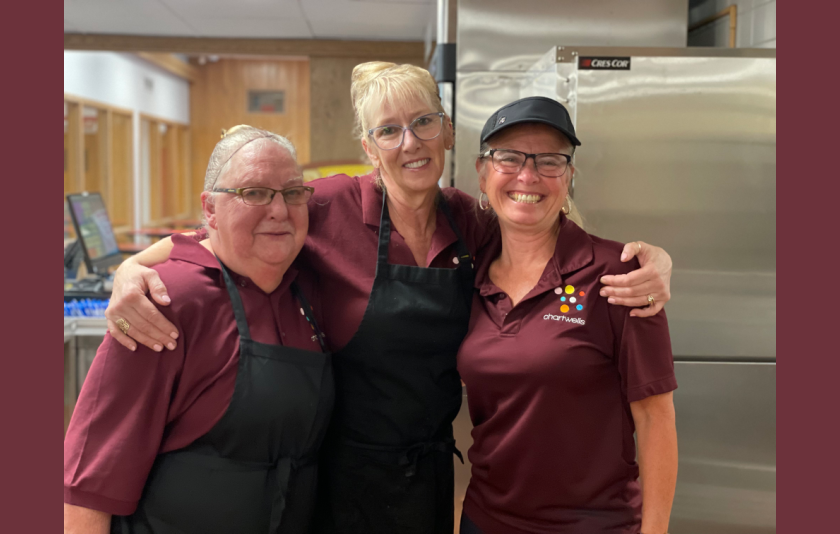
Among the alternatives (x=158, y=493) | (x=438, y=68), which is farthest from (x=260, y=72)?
(x=158, y=493)

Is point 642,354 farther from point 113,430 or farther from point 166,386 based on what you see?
point 113,430

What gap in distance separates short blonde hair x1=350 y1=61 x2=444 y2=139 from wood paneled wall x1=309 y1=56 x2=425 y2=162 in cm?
426

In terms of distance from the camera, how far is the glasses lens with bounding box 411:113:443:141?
1.61 metres

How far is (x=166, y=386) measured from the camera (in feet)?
4.26

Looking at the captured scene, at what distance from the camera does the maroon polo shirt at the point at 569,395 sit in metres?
1.37

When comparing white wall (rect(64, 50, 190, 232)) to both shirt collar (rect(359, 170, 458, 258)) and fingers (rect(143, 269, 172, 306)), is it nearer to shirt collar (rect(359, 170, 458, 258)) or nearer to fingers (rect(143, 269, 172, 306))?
shirt collar (rect(359, 170, 458, 258))

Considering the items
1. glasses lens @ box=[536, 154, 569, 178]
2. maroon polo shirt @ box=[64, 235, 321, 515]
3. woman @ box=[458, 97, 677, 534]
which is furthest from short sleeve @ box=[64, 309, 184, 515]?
glasses lens @ box=[536, 154, 569, 178]

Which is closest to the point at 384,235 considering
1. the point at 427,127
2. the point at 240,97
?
the point at 427,127

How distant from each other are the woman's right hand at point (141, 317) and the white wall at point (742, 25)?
86.9 inches

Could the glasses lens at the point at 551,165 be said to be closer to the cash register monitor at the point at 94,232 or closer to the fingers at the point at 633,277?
the fingers at the point at 633,277

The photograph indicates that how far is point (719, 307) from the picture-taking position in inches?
85.9

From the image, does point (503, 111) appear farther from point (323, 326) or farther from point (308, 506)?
point (308, 506)

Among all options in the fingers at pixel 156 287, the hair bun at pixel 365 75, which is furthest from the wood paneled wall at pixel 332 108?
the fingers at pixel 156 287

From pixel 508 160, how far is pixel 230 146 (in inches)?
25.0
